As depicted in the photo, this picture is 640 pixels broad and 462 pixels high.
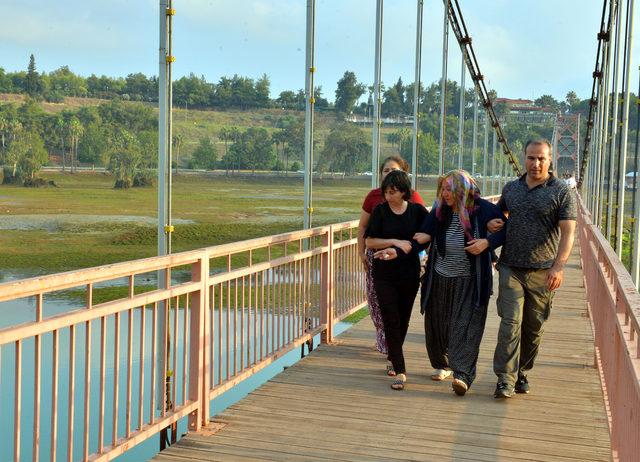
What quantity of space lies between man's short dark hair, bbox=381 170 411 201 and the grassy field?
35.0m

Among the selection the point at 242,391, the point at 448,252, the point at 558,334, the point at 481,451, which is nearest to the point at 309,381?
the point at 448,252

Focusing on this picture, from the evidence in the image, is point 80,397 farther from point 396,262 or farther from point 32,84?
point 32,84

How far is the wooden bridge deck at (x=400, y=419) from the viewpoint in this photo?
4609mm

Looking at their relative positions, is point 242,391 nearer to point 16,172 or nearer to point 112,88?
point 16,172

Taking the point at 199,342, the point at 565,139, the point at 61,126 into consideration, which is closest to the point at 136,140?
the point at 61,126

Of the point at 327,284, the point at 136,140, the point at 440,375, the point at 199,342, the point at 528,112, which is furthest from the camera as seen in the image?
the point at 528,112

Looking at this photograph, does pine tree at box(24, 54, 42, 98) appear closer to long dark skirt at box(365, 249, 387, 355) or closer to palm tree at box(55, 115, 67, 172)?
palm tree at box(55, 115, 67, 172)

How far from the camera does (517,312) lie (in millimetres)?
5645

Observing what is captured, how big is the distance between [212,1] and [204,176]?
8135 centimetres

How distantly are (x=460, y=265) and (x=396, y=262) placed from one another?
48cm

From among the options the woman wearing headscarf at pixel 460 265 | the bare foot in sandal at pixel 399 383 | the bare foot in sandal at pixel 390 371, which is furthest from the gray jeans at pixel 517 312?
the bare foot in sandal at pixel 390 371

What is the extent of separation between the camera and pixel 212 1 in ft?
27.7

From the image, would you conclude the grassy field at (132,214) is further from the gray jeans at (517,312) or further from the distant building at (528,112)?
the distant building at (528,112)

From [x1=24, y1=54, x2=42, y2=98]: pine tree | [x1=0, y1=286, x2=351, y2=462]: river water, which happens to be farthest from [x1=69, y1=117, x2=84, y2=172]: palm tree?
[x1=0, y1=286, x2=351, y2=462]: river water
